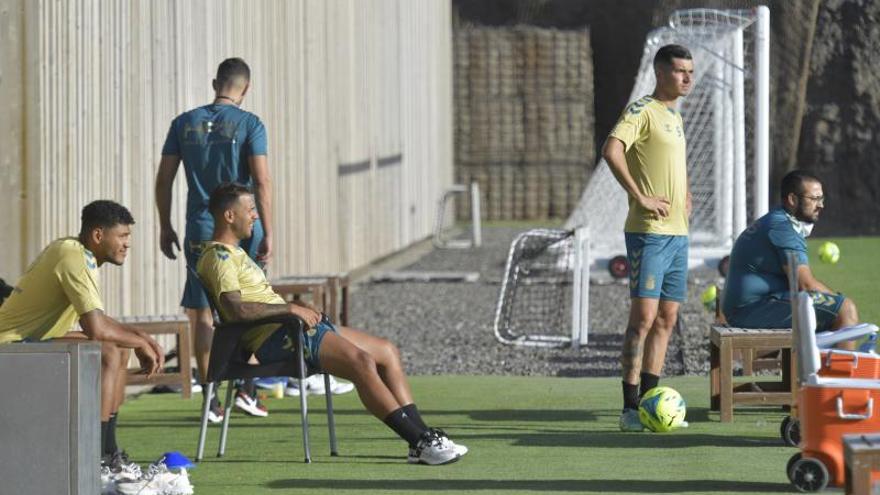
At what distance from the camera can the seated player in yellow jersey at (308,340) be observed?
7.84 metres

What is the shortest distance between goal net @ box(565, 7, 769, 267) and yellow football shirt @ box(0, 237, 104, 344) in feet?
25.4

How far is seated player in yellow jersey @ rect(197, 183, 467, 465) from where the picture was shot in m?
7.84

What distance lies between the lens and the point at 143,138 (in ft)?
39.1

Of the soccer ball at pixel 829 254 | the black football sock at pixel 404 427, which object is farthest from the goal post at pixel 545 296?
the black football sock at pixel 404 427

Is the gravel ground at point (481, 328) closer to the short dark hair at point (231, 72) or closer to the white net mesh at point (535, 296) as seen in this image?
the white net mesh at point (535, 296)

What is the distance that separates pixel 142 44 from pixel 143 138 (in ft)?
Result: 1.90

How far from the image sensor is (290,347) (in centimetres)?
802

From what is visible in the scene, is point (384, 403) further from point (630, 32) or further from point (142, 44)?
point (630, 32)

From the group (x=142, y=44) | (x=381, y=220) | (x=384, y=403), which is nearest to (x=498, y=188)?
(x=381, y=220)

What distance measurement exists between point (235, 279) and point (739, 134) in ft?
25.8

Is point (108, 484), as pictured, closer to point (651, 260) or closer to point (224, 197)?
point (224, 197)

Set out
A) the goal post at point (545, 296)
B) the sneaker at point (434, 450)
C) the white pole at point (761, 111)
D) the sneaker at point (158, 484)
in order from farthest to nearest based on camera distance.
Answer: the goal post at point (545, 296), the white pole at point (761, 111), the sneaker at point (434, 450), the sneaker at point (158, 484)

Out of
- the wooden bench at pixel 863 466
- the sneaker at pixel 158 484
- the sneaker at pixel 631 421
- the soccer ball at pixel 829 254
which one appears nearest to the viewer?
the wooden bench at pixel 863 466

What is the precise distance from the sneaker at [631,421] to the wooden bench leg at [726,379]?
40 centimetres
